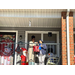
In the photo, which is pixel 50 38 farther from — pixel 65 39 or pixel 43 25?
pixel 65 39

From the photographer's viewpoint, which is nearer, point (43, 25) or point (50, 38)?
point (43, 25)

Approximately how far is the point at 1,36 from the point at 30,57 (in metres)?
2.87

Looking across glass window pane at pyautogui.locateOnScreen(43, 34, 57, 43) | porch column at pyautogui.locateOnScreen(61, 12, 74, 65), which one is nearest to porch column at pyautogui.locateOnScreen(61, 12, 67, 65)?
porch column at pyautogui.locateOnScreen(61, 12, 74, 65)

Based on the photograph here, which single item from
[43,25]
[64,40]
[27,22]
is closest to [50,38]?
[43,25]

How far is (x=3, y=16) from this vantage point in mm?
5348

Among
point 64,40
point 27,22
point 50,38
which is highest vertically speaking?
point 27,22

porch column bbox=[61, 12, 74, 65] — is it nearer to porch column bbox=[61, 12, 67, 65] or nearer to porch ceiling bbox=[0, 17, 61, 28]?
porch column bbox=[61, 12, 67, 65]

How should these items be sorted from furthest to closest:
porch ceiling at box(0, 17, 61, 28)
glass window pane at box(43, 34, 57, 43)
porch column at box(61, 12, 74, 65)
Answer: glass window pane at box(43, 34, 57, 43)
porch ceiling at box(0, 17, 61, 28)
porch column at box(61, 12, 74, 65)

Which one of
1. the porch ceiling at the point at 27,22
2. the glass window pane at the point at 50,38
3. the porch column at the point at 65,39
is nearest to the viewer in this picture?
the porch column at the point at 65,39

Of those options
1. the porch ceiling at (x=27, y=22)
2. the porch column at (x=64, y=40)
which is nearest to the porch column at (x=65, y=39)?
the porch column at (x=64, y=40)

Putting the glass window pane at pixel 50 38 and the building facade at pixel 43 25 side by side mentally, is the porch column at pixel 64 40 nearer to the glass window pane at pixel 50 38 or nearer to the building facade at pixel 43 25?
the building facade at pixel 43 25

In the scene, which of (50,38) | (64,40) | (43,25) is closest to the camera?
(64,40)
